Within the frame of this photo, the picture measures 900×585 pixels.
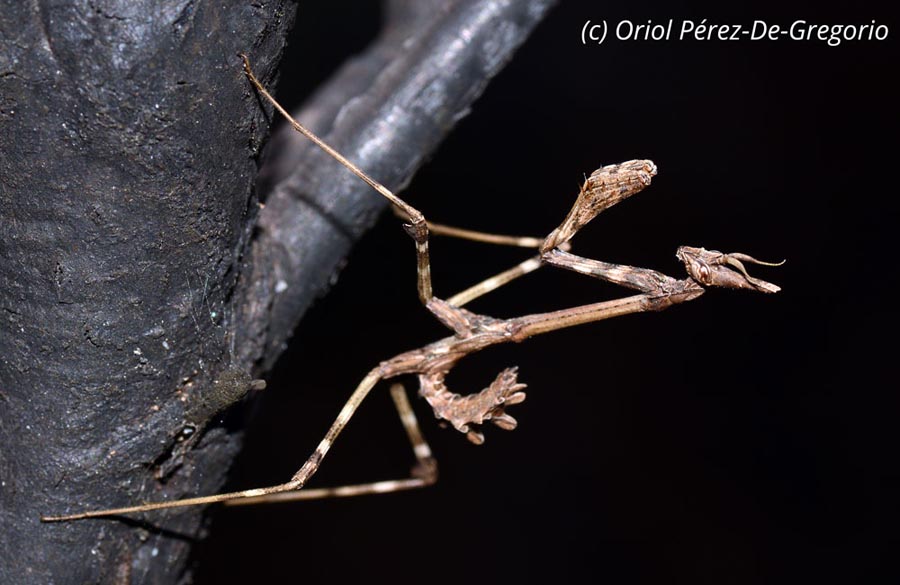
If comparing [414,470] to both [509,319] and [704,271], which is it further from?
[704,271]

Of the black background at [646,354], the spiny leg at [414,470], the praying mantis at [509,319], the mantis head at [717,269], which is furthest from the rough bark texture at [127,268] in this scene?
the black background at [646,354]

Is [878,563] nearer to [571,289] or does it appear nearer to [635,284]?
[571,289]

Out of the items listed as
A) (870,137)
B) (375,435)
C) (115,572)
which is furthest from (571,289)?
(115,572)

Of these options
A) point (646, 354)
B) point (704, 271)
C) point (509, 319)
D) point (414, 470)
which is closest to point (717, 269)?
point (704, 271)

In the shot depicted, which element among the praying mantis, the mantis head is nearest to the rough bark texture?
the praying mantis

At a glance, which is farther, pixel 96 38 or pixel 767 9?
pixel 767 9
